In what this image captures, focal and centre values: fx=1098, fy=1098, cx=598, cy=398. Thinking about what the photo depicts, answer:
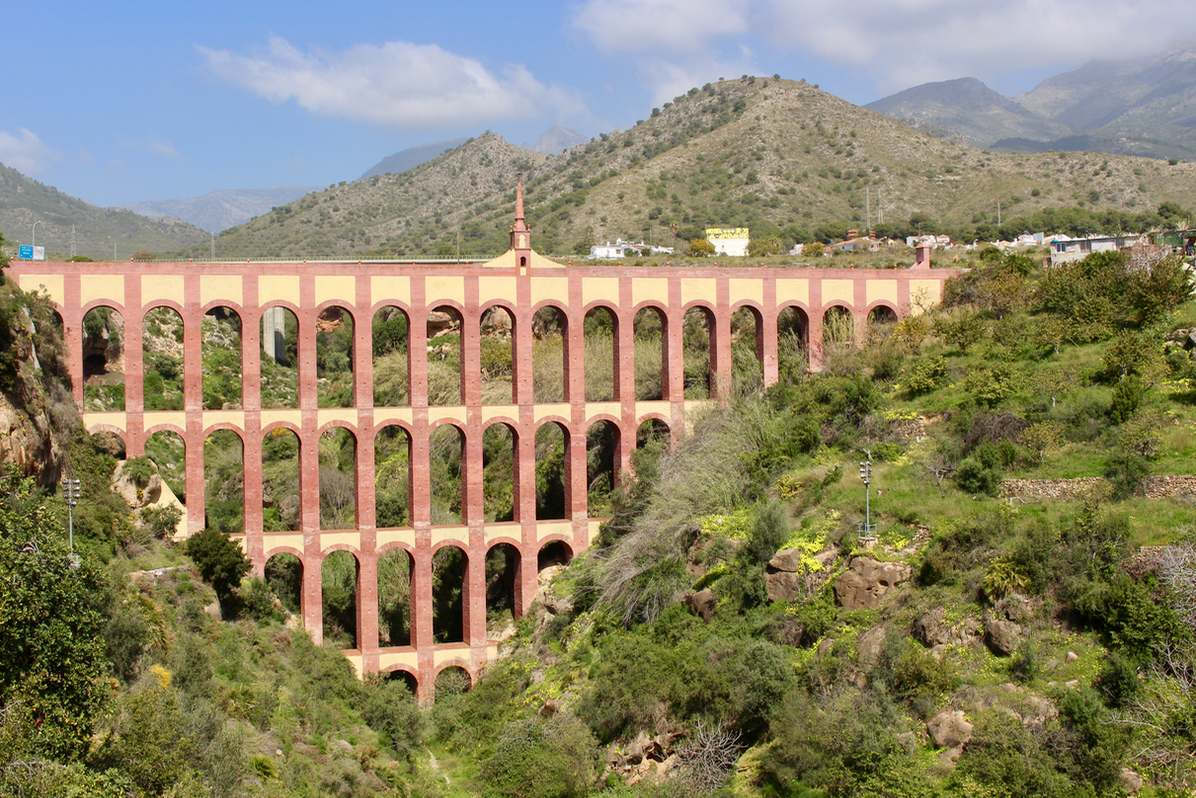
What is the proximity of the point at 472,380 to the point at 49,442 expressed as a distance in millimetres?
14986

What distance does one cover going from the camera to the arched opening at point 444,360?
193 ft

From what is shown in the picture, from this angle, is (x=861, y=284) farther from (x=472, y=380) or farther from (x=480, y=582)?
(x=480, y=582)

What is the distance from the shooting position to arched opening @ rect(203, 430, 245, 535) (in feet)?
156

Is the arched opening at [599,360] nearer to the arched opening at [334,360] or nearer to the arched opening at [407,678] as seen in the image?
the arched opening at [334,360]

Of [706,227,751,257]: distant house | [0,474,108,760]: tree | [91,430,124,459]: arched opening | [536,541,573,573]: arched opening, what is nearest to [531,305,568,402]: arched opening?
[536,541,573,573]: arched opening

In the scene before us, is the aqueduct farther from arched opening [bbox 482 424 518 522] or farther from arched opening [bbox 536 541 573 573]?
arched opening [bbox 482 424 518 522]

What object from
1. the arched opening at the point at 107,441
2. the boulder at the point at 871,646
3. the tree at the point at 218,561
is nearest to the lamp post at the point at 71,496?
the tree at the point at 218,561

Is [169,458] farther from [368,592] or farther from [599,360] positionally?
[599,360]

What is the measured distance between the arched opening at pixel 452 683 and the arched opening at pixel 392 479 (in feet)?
19.2

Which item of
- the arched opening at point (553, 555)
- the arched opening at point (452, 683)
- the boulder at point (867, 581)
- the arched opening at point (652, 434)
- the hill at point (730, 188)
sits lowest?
the arched opening at point (452, 683)

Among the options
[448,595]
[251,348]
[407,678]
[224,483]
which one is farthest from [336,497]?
[251,348]

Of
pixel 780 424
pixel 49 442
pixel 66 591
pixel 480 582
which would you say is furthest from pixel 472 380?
pixel 66 591

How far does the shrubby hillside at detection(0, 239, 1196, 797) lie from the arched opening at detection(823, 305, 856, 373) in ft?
1.09

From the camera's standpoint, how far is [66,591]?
2030 centimetres
